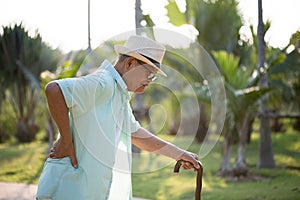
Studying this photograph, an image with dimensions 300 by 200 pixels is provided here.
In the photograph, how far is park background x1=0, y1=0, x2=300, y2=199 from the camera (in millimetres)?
6977

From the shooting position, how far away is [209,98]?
7.52 meters

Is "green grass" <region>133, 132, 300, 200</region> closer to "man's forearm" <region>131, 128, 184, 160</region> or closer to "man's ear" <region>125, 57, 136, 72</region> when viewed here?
"man's forearm" <region>131, 128, 184, 160</region>

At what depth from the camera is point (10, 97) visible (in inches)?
577

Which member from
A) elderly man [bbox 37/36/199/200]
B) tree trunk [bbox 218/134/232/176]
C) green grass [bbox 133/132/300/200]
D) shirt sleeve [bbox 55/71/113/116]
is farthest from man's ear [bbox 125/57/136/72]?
tree trunk [bbox 218/134/232/176]

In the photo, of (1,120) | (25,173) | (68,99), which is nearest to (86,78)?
(68,99)

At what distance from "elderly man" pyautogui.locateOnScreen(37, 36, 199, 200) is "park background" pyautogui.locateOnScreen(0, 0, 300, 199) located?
2028 mm

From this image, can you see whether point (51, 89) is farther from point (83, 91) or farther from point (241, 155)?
point (241, 155)

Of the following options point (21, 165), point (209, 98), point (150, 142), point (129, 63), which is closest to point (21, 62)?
point (21, 165)

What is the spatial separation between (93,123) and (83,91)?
6.0 inches

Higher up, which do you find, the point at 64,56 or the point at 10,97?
the point at 64,56

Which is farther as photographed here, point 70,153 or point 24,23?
point 24,23

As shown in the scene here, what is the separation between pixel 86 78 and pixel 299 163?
7.37 metres

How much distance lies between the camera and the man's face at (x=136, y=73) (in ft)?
7.38

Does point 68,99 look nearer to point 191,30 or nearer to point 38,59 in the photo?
point 191,30
